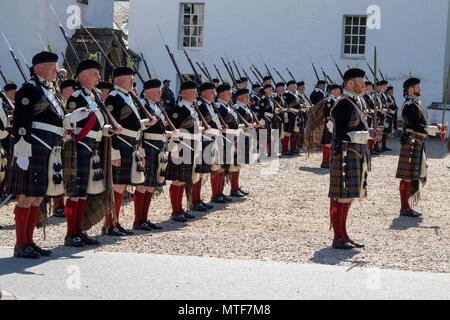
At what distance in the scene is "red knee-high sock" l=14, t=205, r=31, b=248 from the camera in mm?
5629

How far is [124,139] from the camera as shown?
6.80 metres

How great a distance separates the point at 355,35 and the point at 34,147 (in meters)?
16.0

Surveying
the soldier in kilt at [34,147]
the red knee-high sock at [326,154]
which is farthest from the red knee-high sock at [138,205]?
the red knee-high sock at [326,154]

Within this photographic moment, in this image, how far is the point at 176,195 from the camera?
7953mm

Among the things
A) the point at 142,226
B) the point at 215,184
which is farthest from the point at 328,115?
the point at 142,226

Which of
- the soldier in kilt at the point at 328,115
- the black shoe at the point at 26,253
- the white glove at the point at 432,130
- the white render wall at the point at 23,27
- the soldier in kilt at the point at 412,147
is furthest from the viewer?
the white render wall at the point at 23,27

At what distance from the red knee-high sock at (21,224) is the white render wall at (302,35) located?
15081mm

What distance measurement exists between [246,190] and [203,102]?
2118 millimetres

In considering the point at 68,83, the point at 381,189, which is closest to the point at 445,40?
the point at 381,189

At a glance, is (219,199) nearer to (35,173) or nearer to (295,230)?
(295,230)

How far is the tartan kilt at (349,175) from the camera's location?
21.4 ft

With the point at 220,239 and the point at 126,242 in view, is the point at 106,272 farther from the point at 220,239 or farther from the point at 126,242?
the point at 220,239

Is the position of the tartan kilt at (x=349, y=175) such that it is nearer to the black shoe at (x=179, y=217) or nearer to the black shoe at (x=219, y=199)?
the black shoe at (x=179, y=217)

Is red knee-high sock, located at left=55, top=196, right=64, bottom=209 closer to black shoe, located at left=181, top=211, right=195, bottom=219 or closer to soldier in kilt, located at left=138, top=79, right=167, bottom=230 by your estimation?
soldier in kilt, located at left=138, top=79, right=167, bottom=230
